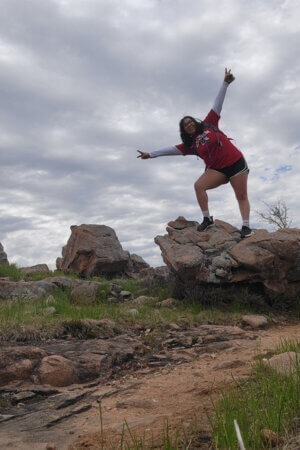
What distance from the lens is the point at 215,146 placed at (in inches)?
295

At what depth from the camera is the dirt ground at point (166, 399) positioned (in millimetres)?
2566

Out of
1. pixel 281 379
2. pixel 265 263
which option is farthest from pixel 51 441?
pixel 265 263

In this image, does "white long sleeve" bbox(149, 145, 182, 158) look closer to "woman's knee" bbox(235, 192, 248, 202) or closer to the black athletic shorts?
the black athletic shorts

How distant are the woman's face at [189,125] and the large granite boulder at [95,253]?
21.2 ft

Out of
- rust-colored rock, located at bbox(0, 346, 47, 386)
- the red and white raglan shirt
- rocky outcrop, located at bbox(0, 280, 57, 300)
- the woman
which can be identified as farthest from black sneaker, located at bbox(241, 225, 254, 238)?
rust-colored rock, located at bbox(0, 346, 47, 386)

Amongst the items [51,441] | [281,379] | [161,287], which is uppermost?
[161,287]

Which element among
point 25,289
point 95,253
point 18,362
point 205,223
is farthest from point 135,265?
point 18,362

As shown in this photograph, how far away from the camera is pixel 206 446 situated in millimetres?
2201

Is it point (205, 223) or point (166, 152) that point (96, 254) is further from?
point (166, 152)

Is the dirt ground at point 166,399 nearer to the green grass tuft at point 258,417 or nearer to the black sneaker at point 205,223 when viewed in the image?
the green grass tuft at point 258,417

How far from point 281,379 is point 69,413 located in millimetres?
1533

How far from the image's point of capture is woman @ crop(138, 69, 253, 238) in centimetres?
744

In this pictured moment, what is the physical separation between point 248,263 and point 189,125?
8.62ft

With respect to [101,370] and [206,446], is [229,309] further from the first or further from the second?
[206,446]
